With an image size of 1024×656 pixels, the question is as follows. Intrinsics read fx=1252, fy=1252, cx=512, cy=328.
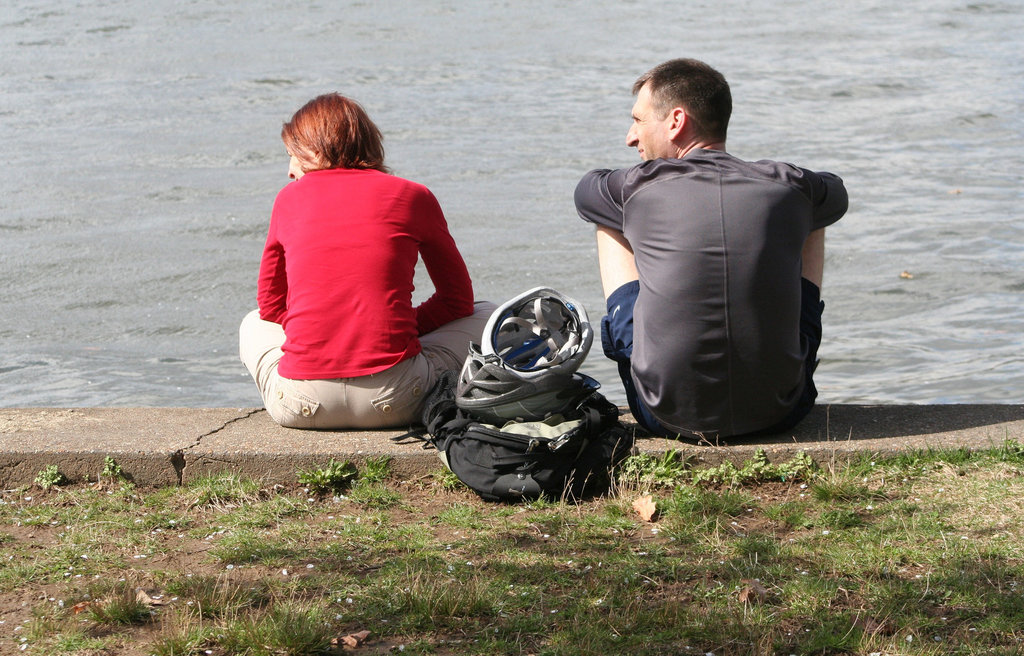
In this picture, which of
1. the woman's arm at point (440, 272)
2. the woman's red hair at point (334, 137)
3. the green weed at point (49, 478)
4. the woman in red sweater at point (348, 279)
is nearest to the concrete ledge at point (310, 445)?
the green weed at point (49, 478)

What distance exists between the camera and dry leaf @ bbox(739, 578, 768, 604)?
3.16 meters

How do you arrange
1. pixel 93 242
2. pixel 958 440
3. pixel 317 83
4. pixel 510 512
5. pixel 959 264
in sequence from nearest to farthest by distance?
pixel 510 512 < pixel 958 440 < pixel 959 264 < pixel 93 242 < pixel 317 83

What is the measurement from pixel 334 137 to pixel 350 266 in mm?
512

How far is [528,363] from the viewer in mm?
4262

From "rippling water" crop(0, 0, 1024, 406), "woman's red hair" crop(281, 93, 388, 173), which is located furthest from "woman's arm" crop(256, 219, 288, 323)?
"rippling water" crop(0, 0, 1024, 406)

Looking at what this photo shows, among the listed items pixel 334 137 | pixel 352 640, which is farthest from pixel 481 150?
pixel 352 640

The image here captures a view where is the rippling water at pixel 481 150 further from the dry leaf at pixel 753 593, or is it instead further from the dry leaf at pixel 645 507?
the dry leaf at pixel 753 593

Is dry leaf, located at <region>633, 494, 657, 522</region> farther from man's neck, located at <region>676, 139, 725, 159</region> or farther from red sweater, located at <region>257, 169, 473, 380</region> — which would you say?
man's neck, located at <region>676, 139, 725, 159</region>

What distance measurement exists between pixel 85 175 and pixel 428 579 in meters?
11.6

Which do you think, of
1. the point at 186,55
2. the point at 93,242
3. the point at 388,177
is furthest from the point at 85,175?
the point at 388,177

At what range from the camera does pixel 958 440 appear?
14.3ft

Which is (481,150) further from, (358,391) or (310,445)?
(310,445)

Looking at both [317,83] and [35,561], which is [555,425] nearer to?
[35,561]

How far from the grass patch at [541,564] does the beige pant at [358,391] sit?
0.29 metres
